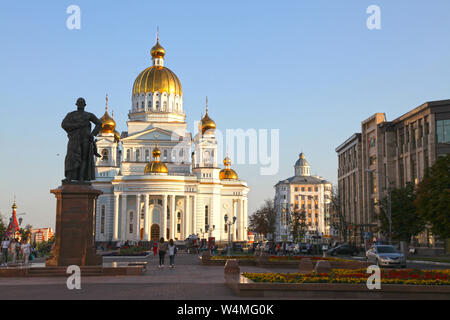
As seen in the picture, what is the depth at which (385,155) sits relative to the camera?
7931 cm

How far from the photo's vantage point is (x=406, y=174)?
72.0 metres

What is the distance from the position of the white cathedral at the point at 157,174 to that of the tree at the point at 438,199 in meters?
48.2

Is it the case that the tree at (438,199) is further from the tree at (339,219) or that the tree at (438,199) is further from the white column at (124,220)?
the white column at (124,220)

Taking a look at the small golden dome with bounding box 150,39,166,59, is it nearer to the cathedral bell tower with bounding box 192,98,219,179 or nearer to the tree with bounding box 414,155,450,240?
the cathedral bell tower with bounding box 192,98,219,179

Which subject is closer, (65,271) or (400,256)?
(65,271)

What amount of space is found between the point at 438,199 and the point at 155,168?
52700 millimetres

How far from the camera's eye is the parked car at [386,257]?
1353 inches

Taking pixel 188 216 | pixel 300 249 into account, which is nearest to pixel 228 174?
pixel 188 216

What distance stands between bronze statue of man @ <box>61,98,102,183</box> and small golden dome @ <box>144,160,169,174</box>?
6461cm

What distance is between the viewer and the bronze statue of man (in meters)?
23.2
